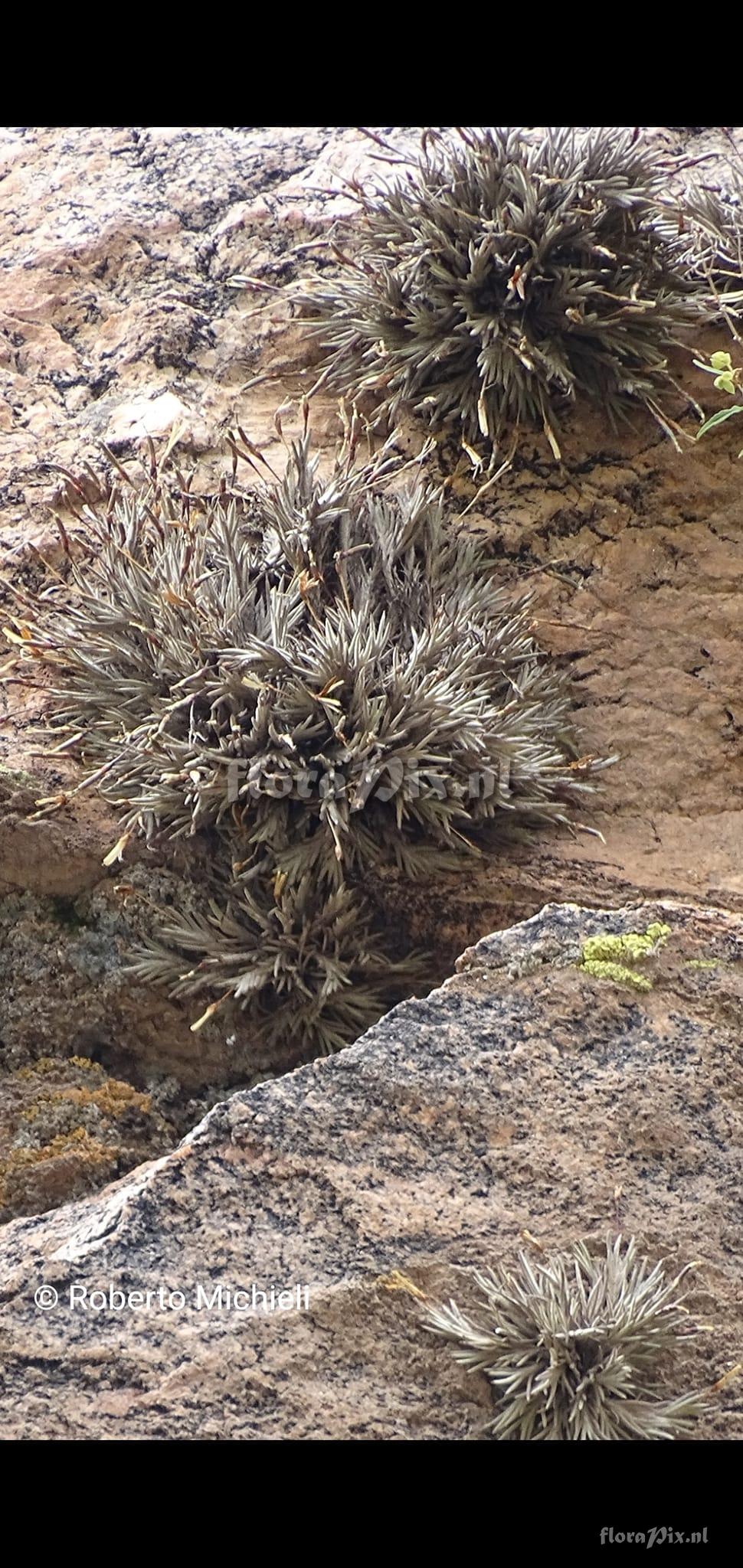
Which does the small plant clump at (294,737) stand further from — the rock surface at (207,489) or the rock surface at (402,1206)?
the rock surface at (402,1206)

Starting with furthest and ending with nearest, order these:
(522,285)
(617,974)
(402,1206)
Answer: (522,285) < (617,974) < (402,1206)

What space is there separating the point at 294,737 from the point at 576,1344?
167 cm

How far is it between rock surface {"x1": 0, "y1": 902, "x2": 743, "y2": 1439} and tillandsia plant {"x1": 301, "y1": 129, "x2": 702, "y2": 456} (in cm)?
199

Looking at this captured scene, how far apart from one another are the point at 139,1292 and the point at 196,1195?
218mm

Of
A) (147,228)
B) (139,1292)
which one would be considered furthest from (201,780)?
(147,228)

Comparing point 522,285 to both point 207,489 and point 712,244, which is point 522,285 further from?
point 207,489

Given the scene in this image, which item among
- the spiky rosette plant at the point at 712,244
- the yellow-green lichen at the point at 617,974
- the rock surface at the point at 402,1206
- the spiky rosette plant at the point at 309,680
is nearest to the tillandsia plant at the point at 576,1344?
the rock surface at the point at 402,1206

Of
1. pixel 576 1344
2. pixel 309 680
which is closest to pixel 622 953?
pixel 576 1344

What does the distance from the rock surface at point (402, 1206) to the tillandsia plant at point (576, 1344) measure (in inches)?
2.1

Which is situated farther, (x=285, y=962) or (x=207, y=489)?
(x=207, y=489)

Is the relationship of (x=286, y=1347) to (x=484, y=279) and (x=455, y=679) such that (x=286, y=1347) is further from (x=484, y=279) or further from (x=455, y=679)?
(x=484, y=279)

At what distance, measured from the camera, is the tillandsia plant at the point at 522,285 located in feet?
14.8

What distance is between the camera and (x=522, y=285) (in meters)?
4.43

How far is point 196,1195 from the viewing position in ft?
9.73
